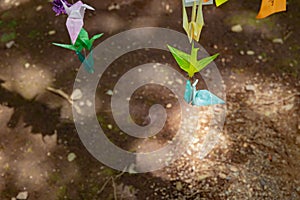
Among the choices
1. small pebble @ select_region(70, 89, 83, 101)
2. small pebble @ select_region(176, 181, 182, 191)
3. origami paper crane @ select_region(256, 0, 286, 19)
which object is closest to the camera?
origami paper crane @ select_region(256, 0, 286, 19)

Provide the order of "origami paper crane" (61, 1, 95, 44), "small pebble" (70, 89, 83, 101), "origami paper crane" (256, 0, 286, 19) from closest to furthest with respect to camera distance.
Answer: "origami paper crane" (256, 0, 286, 19)
"origami paper crane" (61, 1, 95, 44)
"small pebble" (70, 89, 83, 101)

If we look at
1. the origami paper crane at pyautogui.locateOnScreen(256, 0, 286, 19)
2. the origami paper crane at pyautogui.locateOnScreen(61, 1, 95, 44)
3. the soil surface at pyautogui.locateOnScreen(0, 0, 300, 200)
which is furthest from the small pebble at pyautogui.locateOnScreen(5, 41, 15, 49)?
the origami paper crane at pyautogui.locateOnScreen(256, 0, 286, 19)

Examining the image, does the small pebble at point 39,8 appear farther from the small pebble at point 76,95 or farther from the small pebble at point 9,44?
the small pebble at point 76,95

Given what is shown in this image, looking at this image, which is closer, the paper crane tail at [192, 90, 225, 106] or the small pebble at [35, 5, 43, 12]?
the paper crane tail at [192, 90, 225, 106]

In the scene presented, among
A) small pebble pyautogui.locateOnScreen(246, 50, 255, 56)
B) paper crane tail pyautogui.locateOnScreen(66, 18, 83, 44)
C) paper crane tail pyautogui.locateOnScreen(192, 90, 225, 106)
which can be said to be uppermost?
paper crane tail pyautogui.locateOnScreen(66, 18, 83, 44)

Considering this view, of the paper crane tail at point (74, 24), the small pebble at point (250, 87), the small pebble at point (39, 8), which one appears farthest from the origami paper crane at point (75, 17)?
the small pebble at point (39, 8)

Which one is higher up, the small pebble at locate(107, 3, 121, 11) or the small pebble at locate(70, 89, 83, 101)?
the small pebble at locate(107, 3, 121, 11)

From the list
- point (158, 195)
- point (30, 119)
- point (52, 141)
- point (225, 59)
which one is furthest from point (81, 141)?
point (225, 59)

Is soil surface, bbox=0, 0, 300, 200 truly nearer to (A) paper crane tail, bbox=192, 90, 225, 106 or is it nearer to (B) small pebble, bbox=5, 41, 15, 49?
(B) small pebble, bbox=5, 41, 15, 49

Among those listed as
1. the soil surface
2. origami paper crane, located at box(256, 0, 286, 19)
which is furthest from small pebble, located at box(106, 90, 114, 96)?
origami paper crane, located at box(256, 0, 286, 19)
